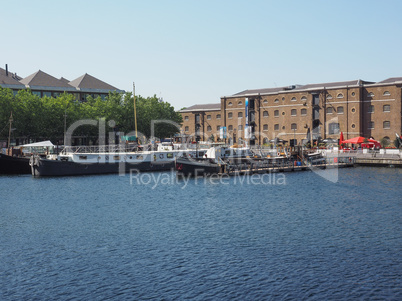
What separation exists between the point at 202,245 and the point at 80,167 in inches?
1689

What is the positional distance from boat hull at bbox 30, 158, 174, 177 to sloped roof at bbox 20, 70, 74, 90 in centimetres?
6114

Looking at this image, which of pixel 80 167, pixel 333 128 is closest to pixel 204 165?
pixel 80 167

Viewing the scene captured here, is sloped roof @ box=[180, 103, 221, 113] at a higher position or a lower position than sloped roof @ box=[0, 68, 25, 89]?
lower

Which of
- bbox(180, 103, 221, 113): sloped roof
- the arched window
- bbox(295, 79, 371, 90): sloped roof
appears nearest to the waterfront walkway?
the arched window

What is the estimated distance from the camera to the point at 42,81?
12275 cm

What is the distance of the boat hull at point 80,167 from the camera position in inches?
2557

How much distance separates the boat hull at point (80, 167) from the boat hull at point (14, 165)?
A: 4947 millimetres

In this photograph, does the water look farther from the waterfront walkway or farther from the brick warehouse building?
the brick warehouse building

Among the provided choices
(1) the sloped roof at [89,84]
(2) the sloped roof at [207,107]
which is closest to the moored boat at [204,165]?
(2) the sloped roof at [207,107]

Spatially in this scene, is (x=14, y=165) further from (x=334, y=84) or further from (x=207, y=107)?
(x=207, y=107)

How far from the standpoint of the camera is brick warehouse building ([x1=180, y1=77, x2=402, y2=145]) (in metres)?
100

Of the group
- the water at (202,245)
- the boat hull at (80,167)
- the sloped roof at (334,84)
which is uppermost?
the sloped roof at (334,84)

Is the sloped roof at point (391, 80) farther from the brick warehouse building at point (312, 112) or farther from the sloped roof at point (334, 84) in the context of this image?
the sloped roof at point (334, 84)

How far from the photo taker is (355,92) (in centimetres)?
10181
